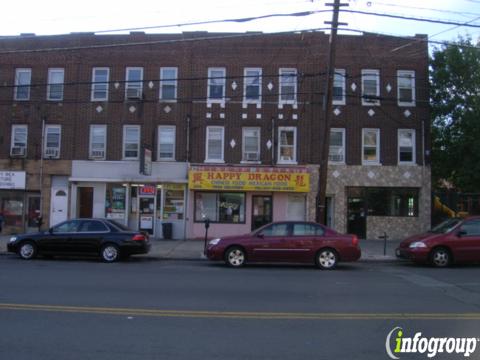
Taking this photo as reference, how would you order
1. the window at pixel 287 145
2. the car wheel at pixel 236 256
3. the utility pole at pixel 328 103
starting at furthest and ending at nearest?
the window at pixel 287 145 < the utility pole at pixel 328 103 < the car wheel at pixel 236 256

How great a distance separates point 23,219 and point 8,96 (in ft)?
19.6

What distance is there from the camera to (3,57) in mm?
23141

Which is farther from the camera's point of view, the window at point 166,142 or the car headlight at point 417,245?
the window at point 166,142

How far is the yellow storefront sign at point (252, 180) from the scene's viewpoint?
70.6 ft

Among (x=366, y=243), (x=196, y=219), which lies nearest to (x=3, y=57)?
(x=196, y=219)

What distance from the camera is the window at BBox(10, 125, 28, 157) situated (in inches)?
898

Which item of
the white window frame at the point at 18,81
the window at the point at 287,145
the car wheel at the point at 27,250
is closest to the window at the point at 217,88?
the window at the point at 287,145

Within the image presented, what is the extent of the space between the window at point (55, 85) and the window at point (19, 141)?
6.60ft

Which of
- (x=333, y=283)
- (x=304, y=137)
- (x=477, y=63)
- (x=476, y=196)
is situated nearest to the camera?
(x=333, y=283)

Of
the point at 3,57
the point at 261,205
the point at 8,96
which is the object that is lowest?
the point at 261,205

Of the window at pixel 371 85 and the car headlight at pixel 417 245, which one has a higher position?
the window at pixel 371 85

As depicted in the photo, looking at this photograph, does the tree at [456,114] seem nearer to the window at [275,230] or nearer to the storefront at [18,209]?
the window at [275,230]

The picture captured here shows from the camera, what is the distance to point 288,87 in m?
22.4

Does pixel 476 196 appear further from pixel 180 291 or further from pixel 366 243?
pixel 180 291
